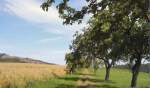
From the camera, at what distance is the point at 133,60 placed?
5731cm

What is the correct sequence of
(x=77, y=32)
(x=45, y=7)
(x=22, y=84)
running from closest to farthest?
1. (x=45, y=7)
2. (x=22, y=84)
3. (x=77, y=32)

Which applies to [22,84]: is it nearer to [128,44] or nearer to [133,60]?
[128,44]

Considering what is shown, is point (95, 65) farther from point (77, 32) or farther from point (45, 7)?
point (45, 7)

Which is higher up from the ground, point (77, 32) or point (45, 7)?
point (77, 32)

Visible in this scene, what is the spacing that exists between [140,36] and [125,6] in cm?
2905

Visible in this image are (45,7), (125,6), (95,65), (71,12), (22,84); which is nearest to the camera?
(45,7)

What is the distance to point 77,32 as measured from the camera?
86.6 m

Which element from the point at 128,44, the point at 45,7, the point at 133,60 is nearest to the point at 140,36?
the point at 128,44

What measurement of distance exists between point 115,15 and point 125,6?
0.63 m

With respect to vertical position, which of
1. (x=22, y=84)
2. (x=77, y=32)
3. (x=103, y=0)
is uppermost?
(x=77, y=32)

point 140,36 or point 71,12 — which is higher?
point 140,36

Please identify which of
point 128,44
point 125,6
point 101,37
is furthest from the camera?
point 128,44

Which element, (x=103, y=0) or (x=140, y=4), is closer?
(x=103, y=0)

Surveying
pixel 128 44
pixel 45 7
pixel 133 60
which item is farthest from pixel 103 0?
pixel 133 60
